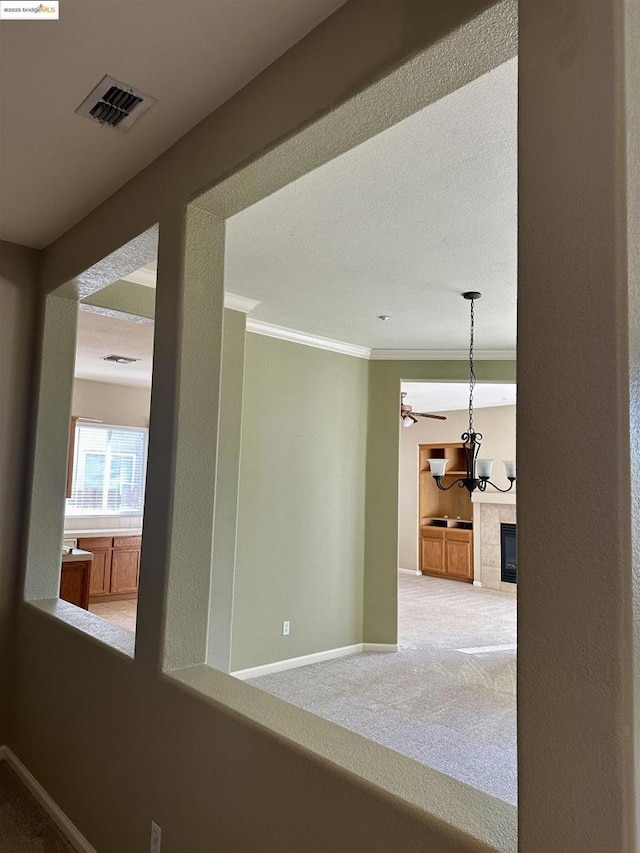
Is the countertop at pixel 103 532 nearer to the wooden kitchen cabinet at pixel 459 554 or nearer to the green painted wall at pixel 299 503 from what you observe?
the green painted wall at pixel 299 503

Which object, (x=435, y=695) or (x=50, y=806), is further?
(x=435, y=695)

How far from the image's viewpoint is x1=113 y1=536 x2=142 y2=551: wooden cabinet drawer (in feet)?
23.2

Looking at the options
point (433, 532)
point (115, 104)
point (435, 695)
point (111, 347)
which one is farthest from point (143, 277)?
point (433, 532)

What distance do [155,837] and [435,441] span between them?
8.51m

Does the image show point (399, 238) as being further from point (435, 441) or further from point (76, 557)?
point (435, 441)

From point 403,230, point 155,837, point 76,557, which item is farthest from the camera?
point 76,557

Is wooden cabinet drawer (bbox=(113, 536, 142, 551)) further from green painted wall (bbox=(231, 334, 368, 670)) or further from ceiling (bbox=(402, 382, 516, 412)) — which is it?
ceiling (bbox=(402, 382, 516, 412))

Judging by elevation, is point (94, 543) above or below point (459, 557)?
above

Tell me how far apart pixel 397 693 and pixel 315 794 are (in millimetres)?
3171

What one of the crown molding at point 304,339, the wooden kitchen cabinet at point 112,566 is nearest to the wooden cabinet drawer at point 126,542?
the wooden kitchen cabinet at point 112,566

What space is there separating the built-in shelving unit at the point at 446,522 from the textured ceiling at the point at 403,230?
17.9ft

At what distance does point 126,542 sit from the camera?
7145 mm

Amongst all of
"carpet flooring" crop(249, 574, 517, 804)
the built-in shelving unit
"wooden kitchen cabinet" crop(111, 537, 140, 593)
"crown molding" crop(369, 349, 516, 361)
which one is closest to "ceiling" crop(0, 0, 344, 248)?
"carpet flooring" crop(249, 574, 517, 804)

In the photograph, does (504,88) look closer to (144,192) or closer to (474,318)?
(144,192)
